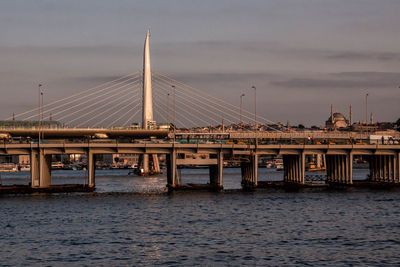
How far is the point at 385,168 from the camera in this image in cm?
11969

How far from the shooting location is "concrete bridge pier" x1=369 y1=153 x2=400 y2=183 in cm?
11516

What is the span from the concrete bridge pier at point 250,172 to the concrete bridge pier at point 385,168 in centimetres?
2211

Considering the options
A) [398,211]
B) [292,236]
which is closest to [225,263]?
[292,236]

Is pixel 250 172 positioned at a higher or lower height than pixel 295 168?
lower

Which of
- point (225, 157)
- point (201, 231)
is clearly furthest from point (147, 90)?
point (201, 231)

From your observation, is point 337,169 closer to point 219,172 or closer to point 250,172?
point 250,172

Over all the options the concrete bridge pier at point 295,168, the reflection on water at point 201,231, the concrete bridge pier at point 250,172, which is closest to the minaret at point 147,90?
the concrete bridge pier at point 250,172

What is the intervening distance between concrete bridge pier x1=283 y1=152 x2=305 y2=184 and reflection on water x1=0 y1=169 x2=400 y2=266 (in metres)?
19.5

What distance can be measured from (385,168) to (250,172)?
22.9 meters

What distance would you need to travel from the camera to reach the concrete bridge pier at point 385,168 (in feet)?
378

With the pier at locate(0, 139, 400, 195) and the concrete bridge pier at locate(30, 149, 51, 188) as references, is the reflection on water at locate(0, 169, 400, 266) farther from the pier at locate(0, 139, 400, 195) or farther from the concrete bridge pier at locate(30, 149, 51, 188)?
the pier at locate(0, 139, 400, 195)

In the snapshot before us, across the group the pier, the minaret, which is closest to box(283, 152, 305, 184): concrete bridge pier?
the pier

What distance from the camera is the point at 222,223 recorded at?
62938 millimetres

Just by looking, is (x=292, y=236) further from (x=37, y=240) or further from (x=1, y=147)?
(x=1, y=147)
